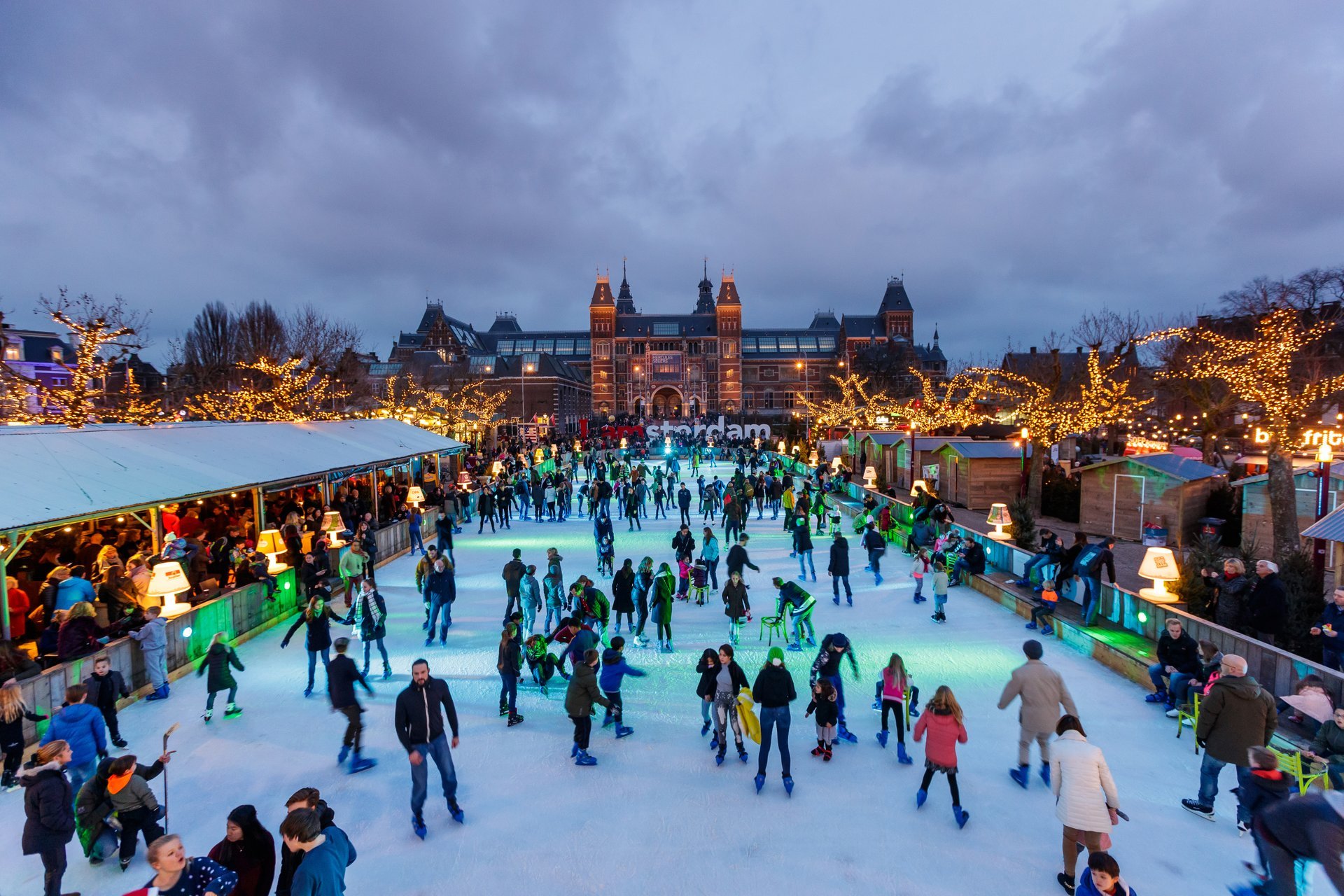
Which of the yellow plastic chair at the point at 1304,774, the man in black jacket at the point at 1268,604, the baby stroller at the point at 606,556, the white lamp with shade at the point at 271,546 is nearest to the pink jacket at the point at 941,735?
the yellow plastic chair at the point at 1304,774

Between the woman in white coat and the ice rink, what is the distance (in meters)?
0.42

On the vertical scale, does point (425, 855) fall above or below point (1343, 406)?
below

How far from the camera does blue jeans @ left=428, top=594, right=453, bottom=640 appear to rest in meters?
7.98

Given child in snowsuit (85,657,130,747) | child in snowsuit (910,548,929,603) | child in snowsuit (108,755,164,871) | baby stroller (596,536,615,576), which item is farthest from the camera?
baby stroller (596,536,615,576)

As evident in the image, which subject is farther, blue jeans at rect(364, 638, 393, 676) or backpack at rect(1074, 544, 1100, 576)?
backpack at rect(1074, 544, 1100, 576)

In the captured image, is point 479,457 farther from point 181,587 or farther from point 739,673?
point 739,673

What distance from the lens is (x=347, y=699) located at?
5188 mm

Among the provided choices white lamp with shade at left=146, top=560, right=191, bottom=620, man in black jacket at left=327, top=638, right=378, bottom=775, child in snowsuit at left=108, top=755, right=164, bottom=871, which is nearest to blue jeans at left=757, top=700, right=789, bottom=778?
man in black jacket at left=327, top=638, right=378, bottom=775

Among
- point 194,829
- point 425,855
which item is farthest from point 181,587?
point 425,855

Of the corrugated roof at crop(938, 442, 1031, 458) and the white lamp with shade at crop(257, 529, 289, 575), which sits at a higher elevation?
the corrugated roof at crop(938, 442, 1031, 458)

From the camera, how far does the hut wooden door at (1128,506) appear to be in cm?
1469

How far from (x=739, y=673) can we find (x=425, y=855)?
97.0 inches

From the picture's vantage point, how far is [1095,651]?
24.4 feet

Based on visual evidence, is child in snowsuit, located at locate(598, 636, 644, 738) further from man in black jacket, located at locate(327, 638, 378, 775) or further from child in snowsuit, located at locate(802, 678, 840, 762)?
man in black jacket, located at locate(327, 638, 378, 775)
